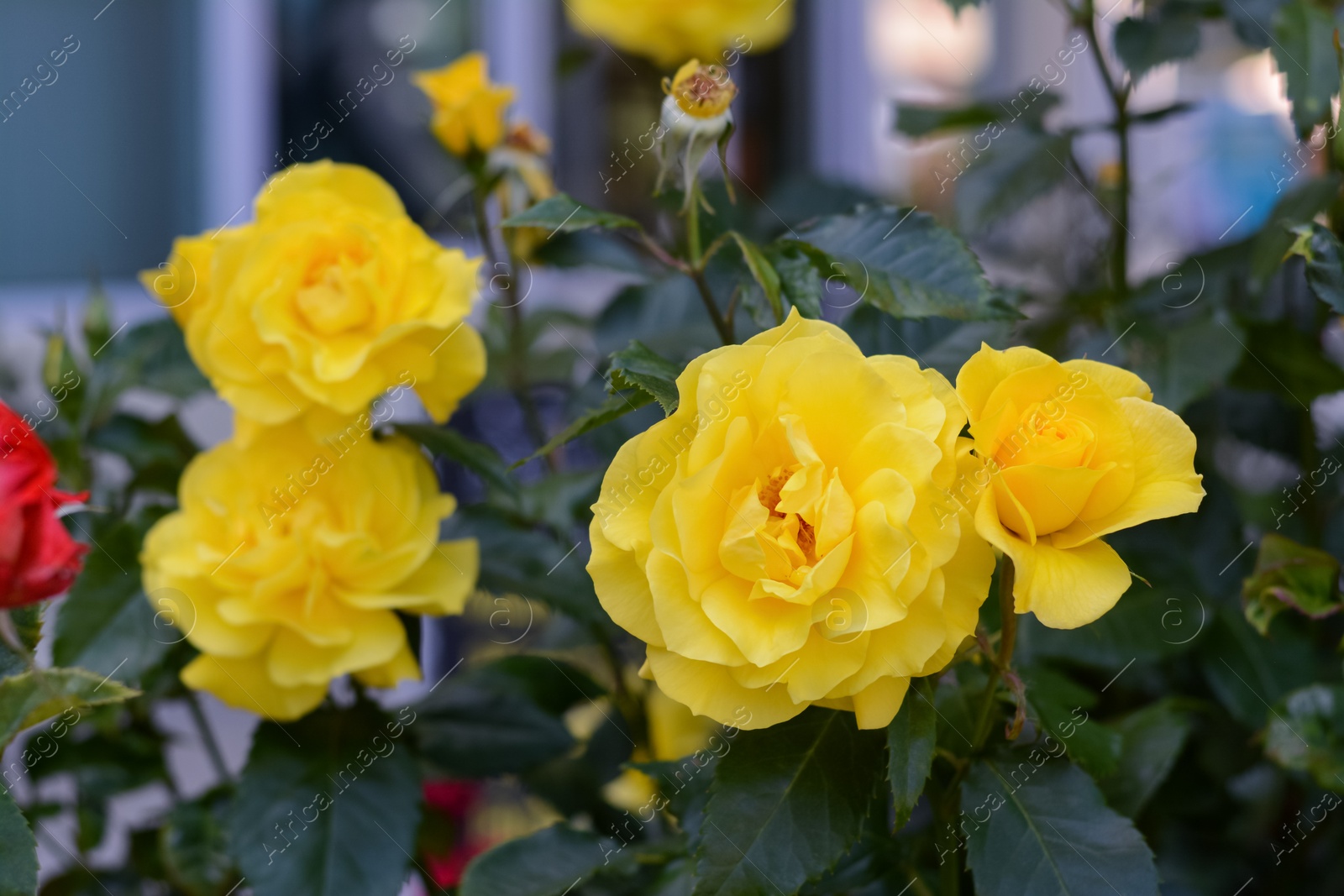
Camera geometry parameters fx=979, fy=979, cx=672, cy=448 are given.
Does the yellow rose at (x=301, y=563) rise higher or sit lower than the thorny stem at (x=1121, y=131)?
higher

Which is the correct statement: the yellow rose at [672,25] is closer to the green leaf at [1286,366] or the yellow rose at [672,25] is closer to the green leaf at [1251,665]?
the green leaf at [1286,366]

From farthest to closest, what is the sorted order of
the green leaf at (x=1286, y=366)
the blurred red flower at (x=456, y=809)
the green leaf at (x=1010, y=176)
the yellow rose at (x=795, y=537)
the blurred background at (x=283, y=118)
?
the blurred background at (x=283, y=118), the blurred red flower at (x=456, y=809), the green leaf at (x=1010, y=176), the green leaf at (x=1286, y=366), the yellow rose at (x=795, y=537)

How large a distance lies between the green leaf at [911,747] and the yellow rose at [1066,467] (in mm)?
48

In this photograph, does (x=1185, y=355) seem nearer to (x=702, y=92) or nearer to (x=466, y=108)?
(x=702, y=92)

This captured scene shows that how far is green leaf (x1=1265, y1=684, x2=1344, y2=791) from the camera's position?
1.38ft

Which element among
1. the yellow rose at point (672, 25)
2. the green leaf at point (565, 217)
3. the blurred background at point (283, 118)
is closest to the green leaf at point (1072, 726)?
the green leaf at point (565, 217)

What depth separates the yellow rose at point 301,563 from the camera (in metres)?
0.45

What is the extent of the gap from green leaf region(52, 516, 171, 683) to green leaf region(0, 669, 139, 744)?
0.13 meters

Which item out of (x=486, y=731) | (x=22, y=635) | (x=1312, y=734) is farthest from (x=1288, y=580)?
(x=22, y=635)

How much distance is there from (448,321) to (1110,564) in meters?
0.28

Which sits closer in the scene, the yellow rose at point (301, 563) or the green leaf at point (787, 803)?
the green leaf at point (787, 803)

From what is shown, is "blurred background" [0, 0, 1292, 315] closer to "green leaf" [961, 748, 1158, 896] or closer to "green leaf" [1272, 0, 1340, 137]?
"green leaf" [1272, 0, 1340, 137]

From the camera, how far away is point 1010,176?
66 centimetres

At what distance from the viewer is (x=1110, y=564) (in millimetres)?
319
